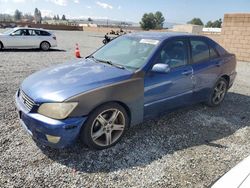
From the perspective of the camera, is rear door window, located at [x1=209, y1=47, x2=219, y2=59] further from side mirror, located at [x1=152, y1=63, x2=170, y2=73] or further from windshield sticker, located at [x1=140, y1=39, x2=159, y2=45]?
side mirror, located at [x1=152, y1=63, x2=170, y2=73]

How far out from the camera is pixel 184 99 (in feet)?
14.3

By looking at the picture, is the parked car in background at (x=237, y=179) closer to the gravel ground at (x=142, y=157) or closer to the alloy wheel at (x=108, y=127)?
the gravel ground at (x=142, y=157)

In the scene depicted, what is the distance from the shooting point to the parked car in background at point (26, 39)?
13.1 metres

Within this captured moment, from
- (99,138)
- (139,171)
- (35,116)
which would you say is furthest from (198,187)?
(35,116)

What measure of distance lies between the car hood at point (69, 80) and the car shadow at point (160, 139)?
2.76ft

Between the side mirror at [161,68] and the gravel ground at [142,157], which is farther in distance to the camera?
the side mirror at [161,68]

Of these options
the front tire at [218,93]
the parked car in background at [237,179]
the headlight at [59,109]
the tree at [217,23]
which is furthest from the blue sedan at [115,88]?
the tree at [217,23]

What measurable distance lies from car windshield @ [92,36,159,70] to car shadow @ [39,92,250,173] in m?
1.14

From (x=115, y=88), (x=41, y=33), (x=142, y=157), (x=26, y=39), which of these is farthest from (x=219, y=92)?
(x=41, y=33)

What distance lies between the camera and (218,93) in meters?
5.32

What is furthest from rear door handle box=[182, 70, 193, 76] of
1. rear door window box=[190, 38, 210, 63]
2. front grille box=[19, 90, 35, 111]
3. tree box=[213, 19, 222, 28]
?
tree box=[213, 19, 222, 28]

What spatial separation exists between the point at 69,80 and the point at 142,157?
4.80 ft

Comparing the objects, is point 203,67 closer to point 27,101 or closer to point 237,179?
point 237,179

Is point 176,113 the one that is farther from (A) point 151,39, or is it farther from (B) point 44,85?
(B) point 44,85
